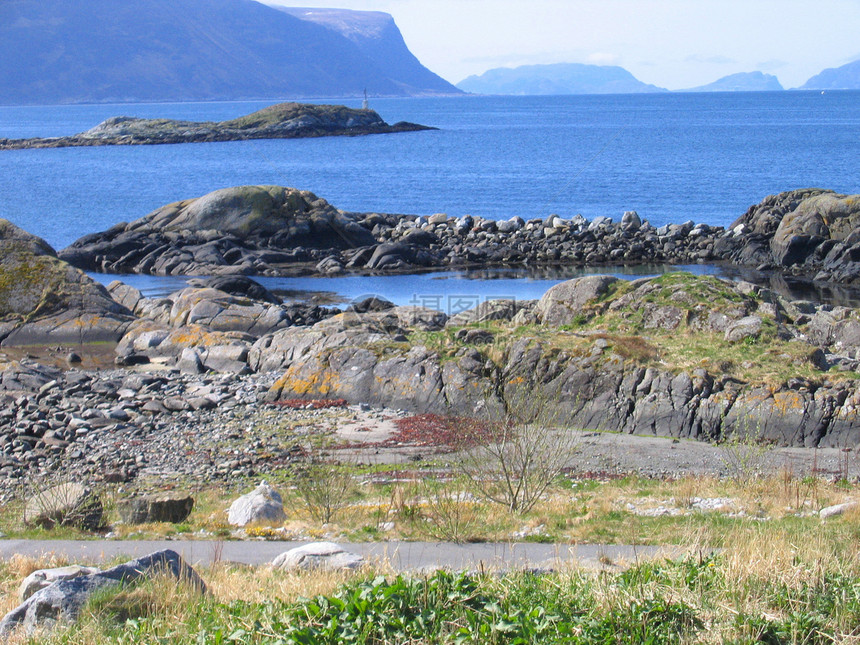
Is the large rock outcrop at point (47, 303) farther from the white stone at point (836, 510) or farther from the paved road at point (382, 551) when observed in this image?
the white stone at point (836, 510)

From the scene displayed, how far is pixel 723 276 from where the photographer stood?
4081cm

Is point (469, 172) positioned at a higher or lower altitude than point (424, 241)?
higher

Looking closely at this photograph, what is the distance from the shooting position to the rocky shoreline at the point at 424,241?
141 ft

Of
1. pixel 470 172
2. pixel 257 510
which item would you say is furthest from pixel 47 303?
pixel 470 172

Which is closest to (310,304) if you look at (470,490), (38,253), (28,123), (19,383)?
(38,253)

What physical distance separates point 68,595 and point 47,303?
26124 millimetres

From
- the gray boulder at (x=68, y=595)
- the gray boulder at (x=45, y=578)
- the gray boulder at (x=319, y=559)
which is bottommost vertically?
the gray boulder at (x=319, y=559)

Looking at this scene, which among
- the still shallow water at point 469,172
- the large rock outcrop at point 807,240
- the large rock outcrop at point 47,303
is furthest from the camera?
the still shallow water at point 469,172

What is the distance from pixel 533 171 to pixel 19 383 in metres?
70.4

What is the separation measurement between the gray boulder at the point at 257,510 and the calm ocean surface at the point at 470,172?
44892 millimetres

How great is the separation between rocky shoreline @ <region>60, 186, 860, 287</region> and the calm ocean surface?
749 cm

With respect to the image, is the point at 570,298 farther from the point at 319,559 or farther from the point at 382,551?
the point at 319,559


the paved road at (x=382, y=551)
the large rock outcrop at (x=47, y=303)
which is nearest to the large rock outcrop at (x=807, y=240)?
the large rock outcrop at (x=47, y=303)

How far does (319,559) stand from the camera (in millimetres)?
8320
